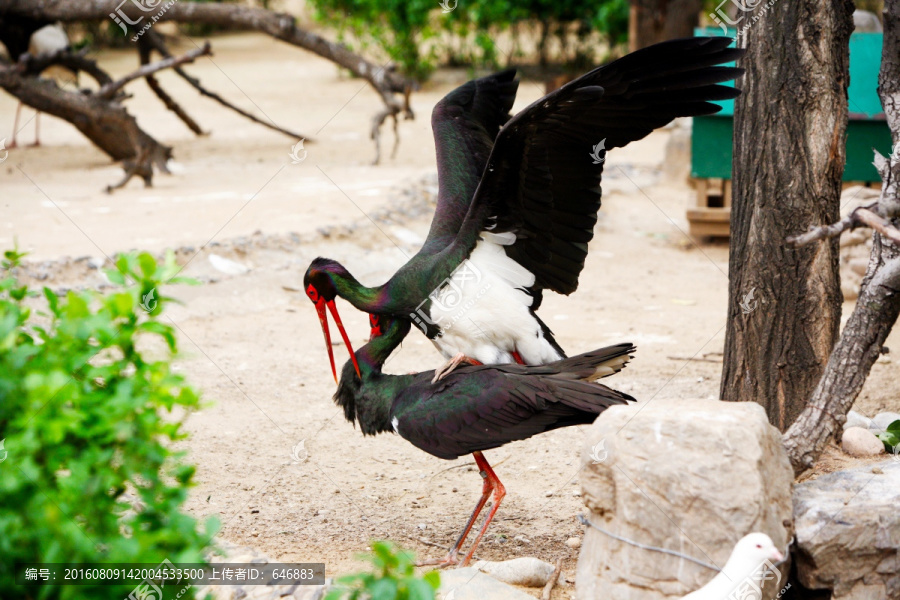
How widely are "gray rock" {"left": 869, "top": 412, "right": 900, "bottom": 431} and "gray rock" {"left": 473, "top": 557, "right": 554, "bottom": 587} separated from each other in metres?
1.69

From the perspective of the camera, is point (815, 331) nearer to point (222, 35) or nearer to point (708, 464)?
point (708, 464)

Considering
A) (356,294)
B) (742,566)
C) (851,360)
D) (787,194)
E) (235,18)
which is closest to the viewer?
→ (742,566)

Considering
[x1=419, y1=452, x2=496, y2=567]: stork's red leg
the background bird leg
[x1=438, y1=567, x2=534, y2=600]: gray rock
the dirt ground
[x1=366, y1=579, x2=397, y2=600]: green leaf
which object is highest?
[x1=366, y1=579, x2=397, y2=600]: green leaf

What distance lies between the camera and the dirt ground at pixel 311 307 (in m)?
3.53

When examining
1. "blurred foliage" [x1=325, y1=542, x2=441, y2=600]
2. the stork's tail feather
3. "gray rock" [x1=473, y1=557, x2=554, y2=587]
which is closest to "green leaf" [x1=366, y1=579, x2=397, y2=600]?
"blurred foliage" [x1=325, y1=542, x2=441, y2=600]

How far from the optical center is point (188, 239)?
22.2ft

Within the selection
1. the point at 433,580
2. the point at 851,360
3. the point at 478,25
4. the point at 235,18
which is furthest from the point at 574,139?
the point at 478,25

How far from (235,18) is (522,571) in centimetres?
802

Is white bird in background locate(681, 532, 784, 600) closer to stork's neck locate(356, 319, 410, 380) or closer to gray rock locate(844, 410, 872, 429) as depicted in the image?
stork's neck locate(356, 319, 410, 380)

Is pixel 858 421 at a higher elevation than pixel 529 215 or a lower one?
lower

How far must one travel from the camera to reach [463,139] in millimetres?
4312

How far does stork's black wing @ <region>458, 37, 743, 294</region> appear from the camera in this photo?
3.03 m

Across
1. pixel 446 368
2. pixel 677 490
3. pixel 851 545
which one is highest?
pixel 677 490

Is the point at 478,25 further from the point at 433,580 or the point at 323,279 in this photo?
the point at 433,580
